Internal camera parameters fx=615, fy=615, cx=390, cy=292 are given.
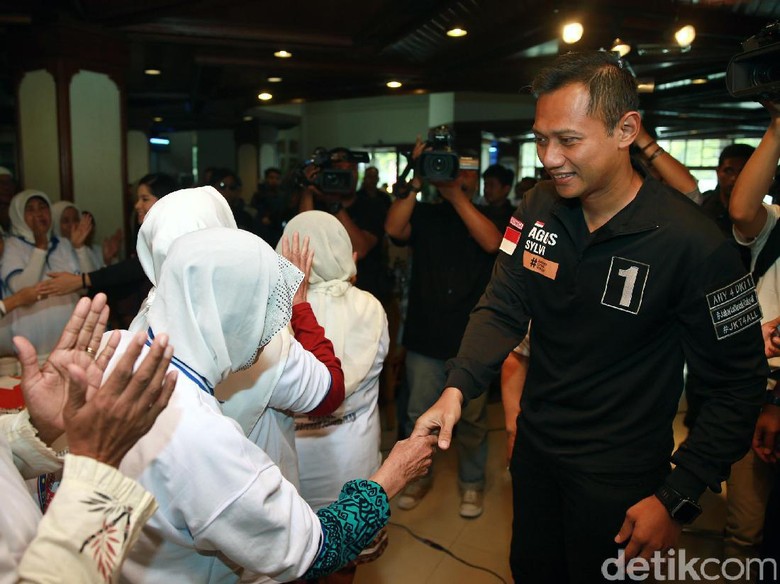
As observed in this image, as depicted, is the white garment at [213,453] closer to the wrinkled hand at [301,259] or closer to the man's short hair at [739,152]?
the wrinkled hand at [301,259]

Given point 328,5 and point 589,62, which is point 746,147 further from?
point 328,5

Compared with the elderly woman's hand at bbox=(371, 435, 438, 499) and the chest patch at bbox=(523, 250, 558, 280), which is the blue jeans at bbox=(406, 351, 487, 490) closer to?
the chest patch at bbox=(523, 250, 558, 280)

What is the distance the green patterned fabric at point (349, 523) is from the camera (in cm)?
108

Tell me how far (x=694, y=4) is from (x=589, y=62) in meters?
3.15

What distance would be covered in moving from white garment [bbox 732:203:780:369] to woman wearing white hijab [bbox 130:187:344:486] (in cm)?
142

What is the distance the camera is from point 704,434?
4.09 feet

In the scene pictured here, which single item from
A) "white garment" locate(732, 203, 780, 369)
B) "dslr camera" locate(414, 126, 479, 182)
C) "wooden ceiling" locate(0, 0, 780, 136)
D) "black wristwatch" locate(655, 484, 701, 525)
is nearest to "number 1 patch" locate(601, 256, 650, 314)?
"black wristwatch" locate(655, 484, 701, 525)

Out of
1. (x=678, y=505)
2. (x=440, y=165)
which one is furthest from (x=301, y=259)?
(x=678, y=505)

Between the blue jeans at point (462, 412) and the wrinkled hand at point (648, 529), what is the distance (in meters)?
1.50

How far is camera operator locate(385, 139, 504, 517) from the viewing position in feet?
9.09

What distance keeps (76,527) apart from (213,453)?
24 centimetres

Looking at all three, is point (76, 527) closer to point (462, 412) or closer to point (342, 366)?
point (342, 366)

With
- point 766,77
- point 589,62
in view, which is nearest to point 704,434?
point 589,62

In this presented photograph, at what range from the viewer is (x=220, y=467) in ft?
3.11
